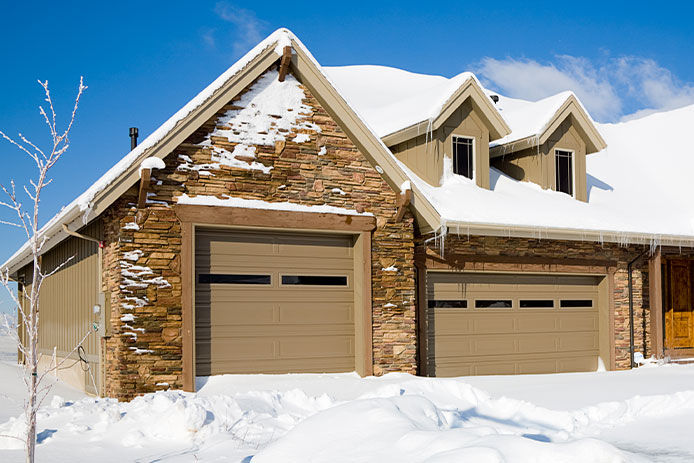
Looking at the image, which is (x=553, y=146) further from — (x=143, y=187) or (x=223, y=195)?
(x=143, y=187)

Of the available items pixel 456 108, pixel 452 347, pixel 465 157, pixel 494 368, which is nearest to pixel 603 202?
pixel 465 157

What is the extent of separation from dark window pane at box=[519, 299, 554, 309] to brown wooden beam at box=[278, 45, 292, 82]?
6704 mm

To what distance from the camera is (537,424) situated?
27.5 feet

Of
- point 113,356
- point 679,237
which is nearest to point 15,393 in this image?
point 113,356

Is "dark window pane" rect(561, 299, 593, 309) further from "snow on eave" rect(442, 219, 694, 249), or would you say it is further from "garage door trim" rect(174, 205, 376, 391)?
"garage door trim" rect(174, 205, 376, 391)

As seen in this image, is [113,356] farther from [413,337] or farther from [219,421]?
[413,337]

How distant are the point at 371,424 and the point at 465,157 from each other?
10226 millimetres

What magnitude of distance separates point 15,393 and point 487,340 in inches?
335

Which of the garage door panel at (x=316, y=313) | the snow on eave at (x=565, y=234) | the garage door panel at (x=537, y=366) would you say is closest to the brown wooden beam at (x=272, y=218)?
the garage door panel at (x=316, y=313)

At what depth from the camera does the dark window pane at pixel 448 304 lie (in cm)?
1381

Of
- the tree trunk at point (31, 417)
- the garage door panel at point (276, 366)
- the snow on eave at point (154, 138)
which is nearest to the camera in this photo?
the tree trunk at point (31, 417)

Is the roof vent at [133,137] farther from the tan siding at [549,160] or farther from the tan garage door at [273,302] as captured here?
the tan siding at [549,160]

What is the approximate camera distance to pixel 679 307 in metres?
17.4

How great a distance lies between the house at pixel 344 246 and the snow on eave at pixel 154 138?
3 cm
